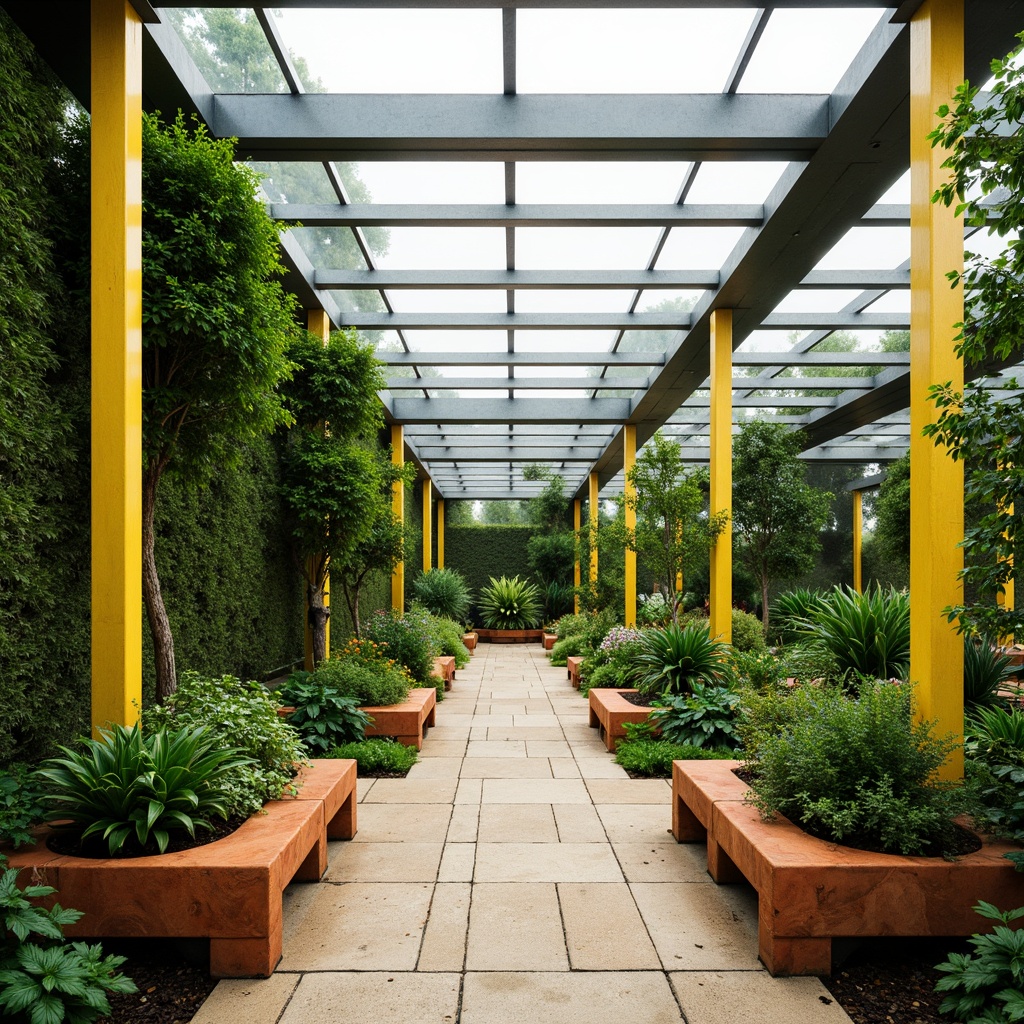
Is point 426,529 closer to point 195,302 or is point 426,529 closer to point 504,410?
point 504,410

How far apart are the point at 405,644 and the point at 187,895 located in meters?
5.12

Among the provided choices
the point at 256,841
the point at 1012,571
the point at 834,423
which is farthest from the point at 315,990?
the point at 834,423

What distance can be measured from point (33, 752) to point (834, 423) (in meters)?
11.2

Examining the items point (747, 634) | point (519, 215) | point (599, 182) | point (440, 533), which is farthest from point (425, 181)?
point (440, 533)

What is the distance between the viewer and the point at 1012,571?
232 cm

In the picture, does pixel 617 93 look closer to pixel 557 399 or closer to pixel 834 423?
pixel 557 399

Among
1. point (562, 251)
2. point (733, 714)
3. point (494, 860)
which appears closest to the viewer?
point (494, 860)

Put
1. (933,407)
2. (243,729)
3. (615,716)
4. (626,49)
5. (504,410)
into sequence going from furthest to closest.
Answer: (504,410), (615,716), (626,49), (243,729), (933,407)

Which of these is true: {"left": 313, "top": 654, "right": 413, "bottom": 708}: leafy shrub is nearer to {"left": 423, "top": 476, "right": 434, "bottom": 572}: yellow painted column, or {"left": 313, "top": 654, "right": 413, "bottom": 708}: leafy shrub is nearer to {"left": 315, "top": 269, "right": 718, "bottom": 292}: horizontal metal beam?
{"left": 315, "top": 269, "right": 718, "bottom": 292}: horizontal metal beam

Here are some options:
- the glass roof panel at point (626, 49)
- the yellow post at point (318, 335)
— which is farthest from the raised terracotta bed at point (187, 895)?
the yellow post at point (318, 335)

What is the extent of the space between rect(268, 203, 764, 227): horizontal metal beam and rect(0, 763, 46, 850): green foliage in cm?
414

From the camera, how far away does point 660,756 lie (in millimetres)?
5055

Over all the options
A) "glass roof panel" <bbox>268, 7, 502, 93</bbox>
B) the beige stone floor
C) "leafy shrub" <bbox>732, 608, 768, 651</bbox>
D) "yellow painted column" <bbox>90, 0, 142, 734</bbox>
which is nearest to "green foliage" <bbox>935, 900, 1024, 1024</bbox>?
the beige stone floor

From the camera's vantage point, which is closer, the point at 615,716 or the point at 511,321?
the point at 615,716
